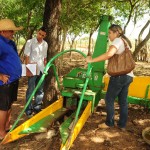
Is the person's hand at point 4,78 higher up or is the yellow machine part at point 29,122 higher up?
the person's hand at point 4,78

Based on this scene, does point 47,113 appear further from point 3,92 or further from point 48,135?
point 3,92

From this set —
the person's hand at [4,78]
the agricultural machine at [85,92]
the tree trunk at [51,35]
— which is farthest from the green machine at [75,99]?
the person's hand at [4,78]

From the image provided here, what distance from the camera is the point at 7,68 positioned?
169 inches

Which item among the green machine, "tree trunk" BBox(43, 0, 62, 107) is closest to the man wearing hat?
the green machine

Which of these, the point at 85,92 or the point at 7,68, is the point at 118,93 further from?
the point at 7,68

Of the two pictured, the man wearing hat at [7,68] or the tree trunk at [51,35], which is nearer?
the man wearing hat at [7,68]

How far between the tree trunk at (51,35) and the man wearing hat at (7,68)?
143 cm

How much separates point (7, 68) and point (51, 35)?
1.81 m

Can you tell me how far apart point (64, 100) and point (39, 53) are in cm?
110

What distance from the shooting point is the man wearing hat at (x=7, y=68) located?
13.9 ft

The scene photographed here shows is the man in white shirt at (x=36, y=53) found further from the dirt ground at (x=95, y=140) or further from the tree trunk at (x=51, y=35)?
the dirt ground at (x=95, y=140)

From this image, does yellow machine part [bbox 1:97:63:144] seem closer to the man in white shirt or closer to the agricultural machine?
the agricultural machine

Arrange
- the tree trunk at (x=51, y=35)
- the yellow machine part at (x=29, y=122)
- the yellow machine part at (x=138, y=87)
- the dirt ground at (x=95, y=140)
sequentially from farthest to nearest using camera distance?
the yellow machine part at (x=138, y=87)
the tree trunk at (x=51, y=35)
the dirt ground at (x=95, y=140)
the yellow machine part at (x=29, y=122)

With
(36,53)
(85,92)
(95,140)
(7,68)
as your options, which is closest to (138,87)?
(85,92)
